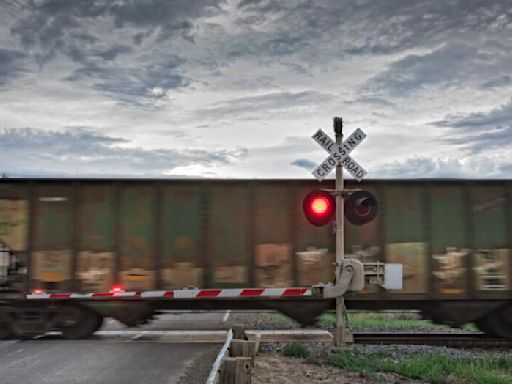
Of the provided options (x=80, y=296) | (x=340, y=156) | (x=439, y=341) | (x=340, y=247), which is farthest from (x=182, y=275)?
(x=439, y=341)

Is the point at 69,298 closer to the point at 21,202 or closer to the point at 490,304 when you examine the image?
the point at 21,202

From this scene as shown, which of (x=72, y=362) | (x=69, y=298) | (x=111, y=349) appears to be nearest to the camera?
(x=72, y=362)

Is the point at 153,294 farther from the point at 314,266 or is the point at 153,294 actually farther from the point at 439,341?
the point at 439,341

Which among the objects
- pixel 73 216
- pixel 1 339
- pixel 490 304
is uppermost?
pixel 73 216

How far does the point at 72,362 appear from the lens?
30.4 feet

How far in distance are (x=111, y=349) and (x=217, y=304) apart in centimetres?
276

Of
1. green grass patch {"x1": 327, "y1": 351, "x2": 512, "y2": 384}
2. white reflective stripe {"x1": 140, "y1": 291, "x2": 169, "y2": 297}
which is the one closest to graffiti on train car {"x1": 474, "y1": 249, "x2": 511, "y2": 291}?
green grass patch {"x1": 327, "y1": 351, "x2": 512, "y2": 384}

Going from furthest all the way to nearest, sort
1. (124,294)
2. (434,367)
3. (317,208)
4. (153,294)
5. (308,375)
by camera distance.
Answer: (124,294), (153,294), (317,208), (434,367), (308,375)

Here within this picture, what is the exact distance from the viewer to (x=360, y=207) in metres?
9.35

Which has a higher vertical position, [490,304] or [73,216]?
[73,216]

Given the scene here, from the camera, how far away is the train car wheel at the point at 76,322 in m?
12.3

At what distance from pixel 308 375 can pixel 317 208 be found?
261cm

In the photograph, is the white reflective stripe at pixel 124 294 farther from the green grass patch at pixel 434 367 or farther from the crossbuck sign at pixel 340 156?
the crossbuck sign at pixel 340 156

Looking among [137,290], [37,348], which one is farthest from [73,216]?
[37,348]
